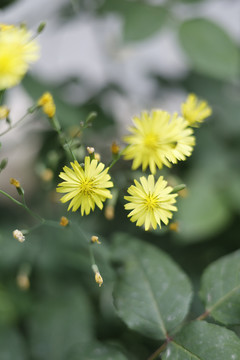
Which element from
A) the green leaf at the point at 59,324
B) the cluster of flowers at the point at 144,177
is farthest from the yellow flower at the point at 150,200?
the green leaf at the point at 59,324

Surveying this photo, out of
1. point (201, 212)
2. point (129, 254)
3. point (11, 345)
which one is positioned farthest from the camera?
point (201, 212)

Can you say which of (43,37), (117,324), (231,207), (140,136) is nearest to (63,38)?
(43,37)

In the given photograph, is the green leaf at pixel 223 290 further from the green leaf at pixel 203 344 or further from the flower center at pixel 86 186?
the flower center at pixel 86 186

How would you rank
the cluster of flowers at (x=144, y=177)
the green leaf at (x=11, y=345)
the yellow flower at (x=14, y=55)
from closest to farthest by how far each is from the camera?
the yellow flower at (x=14, y=55) < the cluster of flowers at (x=144, y=177) < the green leaf at (x=11, y=345)

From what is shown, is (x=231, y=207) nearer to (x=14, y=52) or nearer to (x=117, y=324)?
(x=117, y=324)

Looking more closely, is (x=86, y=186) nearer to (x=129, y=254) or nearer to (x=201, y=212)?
(x=129, y=254)

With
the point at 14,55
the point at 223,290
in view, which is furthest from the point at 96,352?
the point at 14,55
